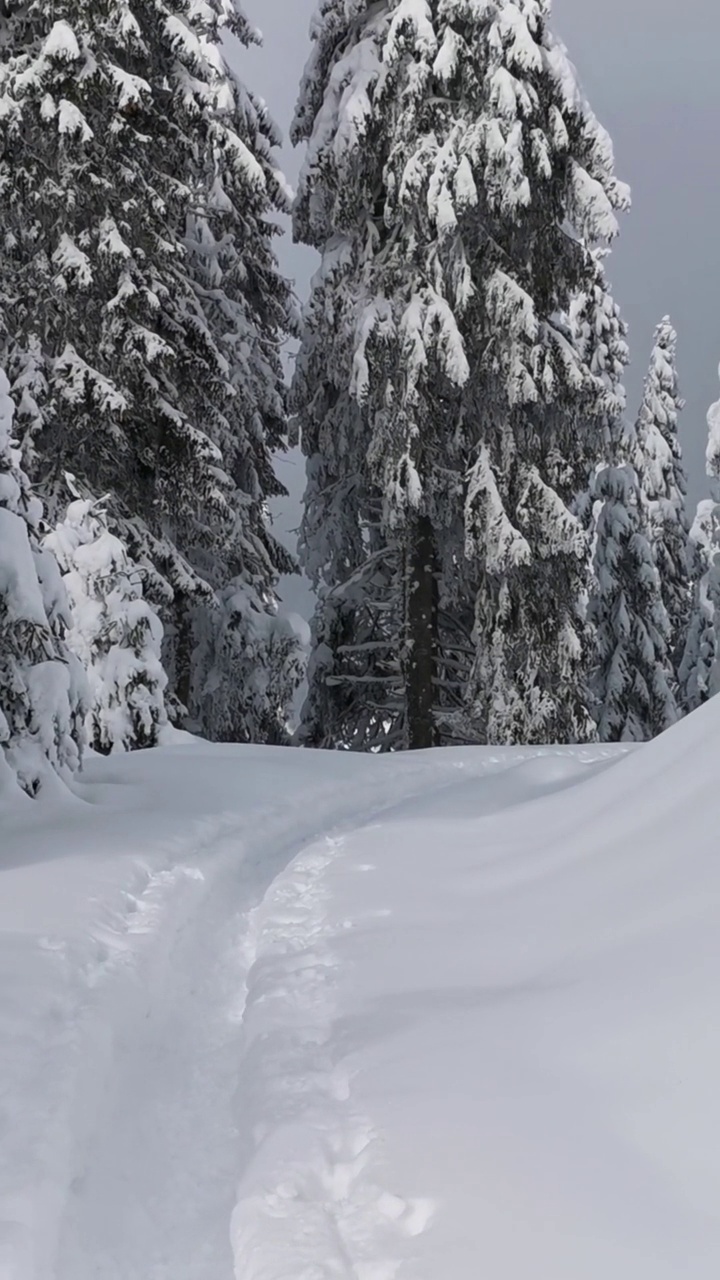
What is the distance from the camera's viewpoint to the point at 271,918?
20.5 feet

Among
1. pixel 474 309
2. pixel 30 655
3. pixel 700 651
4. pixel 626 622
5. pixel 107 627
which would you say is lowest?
pixel 30 655

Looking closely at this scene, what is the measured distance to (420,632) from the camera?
14.9 metres

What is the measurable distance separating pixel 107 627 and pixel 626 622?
14.2m

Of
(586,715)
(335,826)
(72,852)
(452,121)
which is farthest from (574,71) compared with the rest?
(72,852)

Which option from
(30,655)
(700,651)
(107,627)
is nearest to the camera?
(30,655)

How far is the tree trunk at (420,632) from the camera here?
1488 centimetres

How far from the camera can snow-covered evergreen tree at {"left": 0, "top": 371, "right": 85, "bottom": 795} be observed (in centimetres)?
722

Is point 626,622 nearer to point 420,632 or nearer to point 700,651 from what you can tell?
point 700,651

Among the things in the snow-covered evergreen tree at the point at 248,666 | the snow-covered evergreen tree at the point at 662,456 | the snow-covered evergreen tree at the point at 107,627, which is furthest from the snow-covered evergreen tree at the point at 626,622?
the snow-covered evergreen tree at the point at 107,627

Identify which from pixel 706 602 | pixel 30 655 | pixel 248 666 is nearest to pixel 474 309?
pixel 248 666

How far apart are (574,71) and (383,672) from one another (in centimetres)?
934

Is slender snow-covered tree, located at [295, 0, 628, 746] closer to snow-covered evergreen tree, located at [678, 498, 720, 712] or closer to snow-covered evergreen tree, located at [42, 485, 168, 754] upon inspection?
snow-covered evergreen tree, located at [42, 485, 168, 754]

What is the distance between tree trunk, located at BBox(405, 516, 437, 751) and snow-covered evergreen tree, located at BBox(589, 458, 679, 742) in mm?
8629

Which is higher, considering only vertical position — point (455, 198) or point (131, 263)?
point (455, 198)
